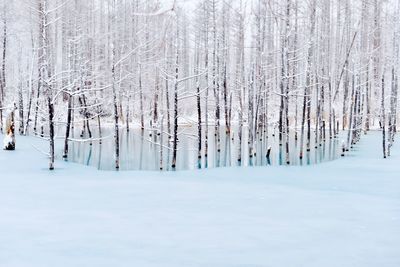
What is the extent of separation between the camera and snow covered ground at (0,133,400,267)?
802 cm

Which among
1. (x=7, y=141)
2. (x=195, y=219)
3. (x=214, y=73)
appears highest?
(x=214, y=73)

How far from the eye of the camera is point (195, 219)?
10.6 meters

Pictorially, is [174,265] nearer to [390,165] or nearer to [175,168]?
[175,168]

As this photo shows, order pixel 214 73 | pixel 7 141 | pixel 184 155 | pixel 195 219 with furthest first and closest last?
pixel 214 73
pixel 184 155
pixel 7 141
pixel 195 219

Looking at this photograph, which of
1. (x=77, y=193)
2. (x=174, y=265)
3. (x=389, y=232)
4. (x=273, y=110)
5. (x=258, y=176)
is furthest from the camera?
(x=273, y=110)

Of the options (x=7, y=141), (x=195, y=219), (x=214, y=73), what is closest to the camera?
(x=195, y=219)

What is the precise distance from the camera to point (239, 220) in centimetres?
1062

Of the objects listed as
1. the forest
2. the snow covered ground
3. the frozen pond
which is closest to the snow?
the forest

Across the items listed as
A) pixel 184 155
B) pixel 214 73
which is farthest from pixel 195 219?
pixel 214 73

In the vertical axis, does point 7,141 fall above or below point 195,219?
above

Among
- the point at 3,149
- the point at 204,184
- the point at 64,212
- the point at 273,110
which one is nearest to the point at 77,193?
the point at 64,212

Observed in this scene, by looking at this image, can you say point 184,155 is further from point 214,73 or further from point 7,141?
point 214,73

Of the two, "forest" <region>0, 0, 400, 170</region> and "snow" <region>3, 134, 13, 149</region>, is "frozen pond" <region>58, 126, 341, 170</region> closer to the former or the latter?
"forest" <region>0, 0, 400, 170</region>

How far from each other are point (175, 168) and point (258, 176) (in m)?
4.93
